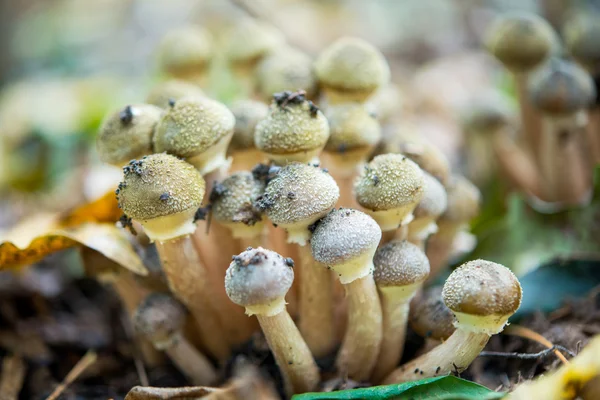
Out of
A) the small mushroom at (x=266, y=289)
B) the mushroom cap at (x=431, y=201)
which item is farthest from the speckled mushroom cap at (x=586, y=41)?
the small mushroom at (x=266, y=289)

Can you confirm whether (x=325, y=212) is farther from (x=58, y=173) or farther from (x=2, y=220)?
(x=58, y=173)

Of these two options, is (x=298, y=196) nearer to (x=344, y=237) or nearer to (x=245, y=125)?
(x=344, y=237)

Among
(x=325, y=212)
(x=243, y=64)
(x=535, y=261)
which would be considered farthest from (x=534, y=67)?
(x=325, y=212)

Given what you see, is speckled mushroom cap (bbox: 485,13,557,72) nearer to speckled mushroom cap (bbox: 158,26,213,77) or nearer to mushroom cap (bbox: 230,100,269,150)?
mushroom cap (bbox: 230,100,269,150)

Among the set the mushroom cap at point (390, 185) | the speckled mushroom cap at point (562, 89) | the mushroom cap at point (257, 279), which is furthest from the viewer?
the speckled mushroom cap at point (562, 89)

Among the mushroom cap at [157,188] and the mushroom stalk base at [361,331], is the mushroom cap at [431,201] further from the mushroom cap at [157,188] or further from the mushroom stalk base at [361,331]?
the mushroom cap at [157,188]

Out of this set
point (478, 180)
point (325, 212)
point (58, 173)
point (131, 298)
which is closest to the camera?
point (325, 212)
